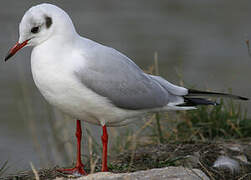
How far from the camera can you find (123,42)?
1143cm

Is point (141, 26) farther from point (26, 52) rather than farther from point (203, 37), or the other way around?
point (26, 52)

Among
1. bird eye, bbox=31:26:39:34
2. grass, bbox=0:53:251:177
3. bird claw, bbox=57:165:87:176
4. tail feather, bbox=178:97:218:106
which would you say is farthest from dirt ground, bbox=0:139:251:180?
bird eye, bbox=31:26:39:34

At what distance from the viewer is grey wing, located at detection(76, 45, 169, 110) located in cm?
451

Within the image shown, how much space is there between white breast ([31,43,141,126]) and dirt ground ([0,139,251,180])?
55 cm

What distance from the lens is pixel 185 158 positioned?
4949 mm

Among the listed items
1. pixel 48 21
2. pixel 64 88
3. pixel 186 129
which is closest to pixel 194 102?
pixel 186 129

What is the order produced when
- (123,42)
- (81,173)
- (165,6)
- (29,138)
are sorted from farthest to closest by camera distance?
(165,6) → (123,42) → (29,138) → (81,173)

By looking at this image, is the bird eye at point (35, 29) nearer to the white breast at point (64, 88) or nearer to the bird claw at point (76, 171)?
the white breast at point (64, 88)

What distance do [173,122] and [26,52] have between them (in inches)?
203

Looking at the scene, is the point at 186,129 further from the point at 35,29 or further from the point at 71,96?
the point at 35,29

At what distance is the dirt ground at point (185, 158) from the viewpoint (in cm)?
479

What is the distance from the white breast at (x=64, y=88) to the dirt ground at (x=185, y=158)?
546mm

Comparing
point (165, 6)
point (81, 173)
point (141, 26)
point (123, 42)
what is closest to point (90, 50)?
Answer: point (81, 173)

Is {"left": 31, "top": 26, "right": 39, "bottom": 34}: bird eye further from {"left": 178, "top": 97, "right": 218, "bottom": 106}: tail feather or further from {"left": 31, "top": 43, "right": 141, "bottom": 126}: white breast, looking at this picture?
{"left": 178, "top": 97, "right": 218, "bottom": 106}: tail feather
